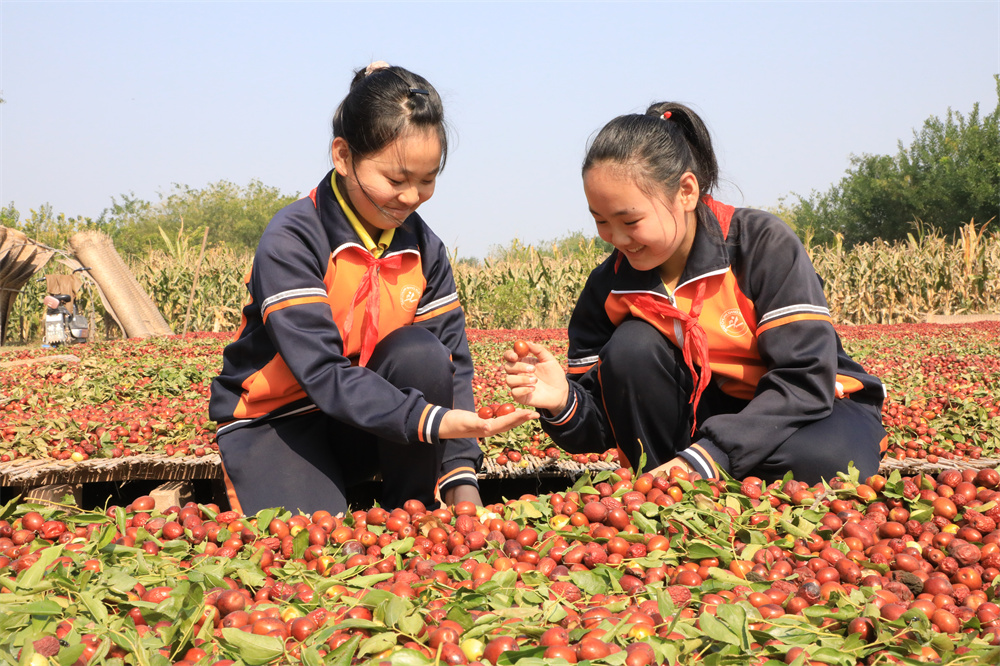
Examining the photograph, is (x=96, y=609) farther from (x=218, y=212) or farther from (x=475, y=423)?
(x=218, y=212)

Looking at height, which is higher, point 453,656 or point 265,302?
point 265,302

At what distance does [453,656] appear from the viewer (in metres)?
1.24

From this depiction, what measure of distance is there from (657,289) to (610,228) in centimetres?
35

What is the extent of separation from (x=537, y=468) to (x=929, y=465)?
Answer: 5.06ft

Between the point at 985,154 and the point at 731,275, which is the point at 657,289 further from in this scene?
the point at 985,154

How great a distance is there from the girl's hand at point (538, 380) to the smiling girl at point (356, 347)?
0.60ft

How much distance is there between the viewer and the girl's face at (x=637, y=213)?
2254mm

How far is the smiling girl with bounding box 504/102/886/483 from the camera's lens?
89.9 inches

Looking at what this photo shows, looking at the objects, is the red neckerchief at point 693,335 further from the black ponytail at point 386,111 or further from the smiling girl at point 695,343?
the black ponytail at point 386,111

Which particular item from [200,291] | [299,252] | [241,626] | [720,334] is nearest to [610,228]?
[720,334]

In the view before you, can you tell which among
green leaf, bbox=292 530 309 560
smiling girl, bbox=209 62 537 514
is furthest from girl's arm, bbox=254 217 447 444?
green leaf, bbox=292 530 309 560

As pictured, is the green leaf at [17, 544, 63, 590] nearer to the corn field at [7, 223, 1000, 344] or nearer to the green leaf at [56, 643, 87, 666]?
the green leaf at [56, 643, 87, 666]

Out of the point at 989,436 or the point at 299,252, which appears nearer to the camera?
the point at 299,252

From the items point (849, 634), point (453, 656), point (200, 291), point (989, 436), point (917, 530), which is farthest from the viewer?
point (200, 291)
